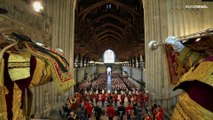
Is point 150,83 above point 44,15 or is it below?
below

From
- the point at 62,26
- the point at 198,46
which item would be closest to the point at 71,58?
the point at 62,26

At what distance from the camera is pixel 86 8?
102ft

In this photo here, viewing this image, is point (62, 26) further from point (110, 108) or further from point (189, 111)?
point (189, 111)

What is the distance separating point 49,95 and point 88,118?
2.92 meters

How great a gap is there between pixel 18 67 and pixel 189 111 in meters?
2.27

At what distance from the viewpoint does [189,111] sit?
193 centimetres

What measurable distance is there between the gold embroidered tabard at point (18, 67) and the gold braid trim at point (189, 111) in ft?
6.95

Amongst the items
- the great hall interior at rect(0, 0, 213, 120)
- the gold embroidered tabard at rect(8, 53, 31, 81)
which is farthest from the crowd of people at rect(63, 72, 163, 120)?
the gold embroidered tabard at rect(8, 53, 31, 81)

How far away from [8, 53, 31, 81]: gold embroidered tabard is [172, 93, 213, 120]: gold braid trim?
212 centimetres

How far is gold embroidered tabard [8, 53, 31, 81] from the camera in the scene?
109 inches

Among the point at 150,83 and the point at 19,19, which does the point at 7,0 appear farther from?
the point at 150,83

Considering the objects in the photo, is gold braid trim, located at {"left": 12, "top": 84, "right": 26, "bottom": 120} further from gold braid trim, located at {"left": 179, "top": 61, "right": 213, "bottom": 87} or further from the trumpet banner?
the trumpet banner

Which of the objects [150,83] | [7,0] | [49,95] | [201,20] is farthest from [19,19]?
[150,83]

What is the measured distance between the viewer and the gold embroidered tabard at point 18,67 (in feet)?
9.10
